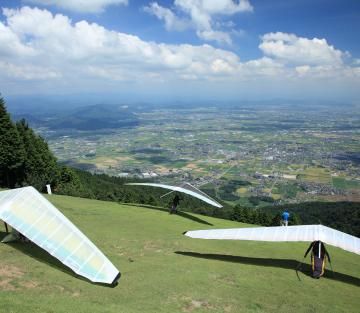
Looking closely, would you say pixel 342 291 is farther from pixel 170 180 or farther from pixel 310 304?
pixel 170 180

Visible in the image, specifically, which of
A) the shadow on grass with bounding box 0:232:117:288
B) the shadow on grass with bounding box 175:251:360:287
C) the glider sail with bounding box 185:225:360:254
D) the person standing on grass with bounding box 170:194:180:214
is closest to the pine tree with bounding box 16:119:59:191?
the person standing on grass with bounding box 170:194:180:214

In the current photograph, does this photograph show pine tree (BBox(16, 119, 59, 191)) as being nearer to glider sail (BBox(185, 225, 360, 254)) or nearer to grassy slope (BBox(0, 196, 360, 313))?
grassy slope (BBox(0, 196, 360, 313))

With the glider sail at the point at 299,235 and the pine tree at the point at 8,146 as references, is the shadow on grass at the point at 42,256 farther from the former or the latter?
the pine tree at the point at 8,146

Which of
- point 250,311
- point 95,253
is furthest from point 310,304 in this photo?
point 95,253

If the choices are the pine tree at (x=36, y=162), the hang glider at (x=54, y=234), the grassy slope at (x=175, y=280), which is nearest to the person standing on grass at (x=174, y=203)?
the grassy slope at (x=175, y=280)

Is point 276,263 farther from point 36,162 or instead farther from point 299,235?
point 36,162

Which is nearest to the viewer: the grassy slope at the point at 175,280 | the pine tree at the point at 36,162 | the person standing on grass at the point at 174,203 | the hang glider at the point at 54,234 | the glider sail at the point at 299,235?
the grassy slope at the point at 175,280
